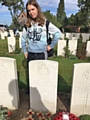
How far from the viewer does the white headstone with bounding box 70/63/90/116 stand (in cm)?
256

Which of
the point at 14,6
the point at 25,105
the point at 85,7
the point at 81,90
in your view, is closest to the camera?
the point at 81,90

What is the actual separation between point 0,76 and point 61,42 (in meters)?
5.55

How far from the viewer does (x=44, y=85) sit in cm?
281

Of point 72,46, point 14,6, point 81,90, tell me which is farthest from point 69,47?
point 14,6

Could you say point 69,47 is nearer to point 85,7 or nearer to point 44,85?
point 44,85

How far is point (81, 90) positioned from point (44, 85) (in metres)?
0.66

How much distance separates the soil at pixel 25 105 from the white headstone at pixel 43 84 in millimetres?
197

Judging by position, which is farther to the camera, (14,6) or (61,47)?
(14,6)

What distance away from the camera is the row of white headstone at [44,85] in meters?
2.62

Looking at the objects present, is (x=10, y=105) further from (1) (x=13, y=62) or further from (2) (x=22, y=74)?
(2) (x=22, y=74)

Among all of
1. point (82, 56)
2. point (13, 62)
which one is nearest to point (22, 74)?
point (13, 62)

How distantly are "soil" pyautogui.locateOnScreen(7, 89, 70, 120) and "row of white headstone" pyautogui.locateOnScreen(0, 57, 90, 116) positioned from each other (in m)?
0.13

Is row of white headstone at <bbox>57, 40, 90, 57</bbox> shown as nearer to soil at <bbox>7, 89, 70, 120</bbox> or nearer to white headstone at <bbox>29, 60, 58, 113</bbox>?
soil at <bbox>7, 89, 70, 120</bbox>

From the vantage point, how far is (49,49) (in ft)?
9.19
